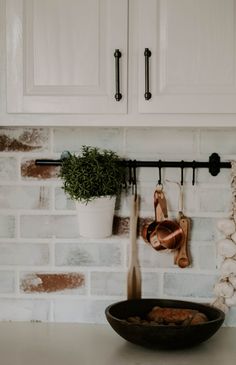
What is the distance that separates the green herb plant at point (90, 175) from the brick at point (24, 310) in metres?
0.43

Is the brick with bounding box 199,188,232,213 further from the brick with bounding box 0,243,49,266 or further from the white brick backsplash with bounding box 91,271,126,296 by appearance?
the brick with bounding box 0,243,49,266

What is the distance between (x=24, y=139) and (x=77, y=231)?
365 millimetres

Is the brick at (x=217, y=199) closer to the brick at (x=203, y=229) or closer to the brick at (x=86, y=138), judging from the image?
the brick at (x=203, y=229)

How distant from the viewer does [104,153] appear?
200 cm

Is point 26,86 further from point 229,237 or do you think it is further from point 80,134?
point 229,237

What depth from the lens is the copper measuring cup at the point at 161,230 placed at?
2.00 metres

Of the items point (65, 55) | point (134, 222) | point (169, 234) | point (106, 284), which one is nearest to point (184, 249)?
point (169, 234)

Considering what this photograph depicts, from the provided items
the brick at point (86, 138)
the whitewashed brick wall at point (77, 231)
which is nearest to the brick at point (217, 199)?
the whitewashed brick wall at point (77, 231)

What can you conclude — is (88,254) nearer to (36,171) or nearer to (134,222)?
(134,222)

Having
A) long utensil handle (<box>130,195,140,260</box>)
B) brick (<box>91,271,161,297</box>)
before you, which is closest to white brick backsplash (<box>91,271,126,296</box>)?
brick (<box>91,271,161,297</box>)

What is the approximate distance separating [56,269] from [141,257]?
0.30 meters

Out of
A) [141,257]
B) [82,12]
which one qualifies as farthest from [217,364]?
[82,12]

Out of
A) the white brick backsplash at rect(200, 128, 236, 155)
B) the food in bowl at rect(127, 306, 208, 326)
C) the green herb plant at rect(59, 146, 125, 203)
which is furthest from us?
the white brick backsplash at rect(200, 128, 236, 155)

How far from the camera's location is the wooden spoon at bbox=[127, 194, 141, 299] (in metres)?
2.04
